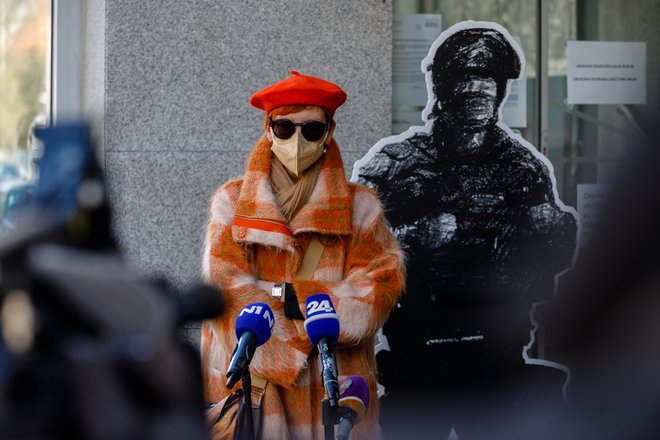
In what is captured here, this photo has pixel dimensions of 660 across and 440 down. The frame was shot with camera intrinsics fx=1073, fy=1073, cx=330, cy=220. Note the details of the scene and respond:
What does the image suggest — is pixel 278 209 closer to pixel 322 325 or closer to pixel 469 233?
pixel 322 325

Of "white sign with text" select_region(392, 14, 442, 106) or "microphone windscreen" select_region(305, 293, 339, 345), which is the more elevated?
"white sign with text" select_region(392, 14, 442, 106)

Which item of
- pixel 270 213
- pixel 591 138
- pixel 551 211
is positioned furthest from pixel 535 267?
pixel 270 213

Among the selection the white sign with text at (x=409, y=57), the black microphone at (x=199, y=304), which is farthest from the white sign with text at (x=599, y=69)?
the black microphone at (x=199, y=304)

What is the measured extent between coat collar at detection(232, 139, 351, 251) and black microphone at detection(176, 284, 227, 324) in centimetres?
288

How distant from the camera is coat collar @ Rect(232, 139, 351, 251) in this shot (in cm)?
418

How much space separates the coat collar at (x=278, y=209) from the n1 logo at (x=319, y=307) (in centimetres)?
83

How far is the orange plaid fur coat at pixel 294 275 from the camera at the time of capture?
13.4 ft

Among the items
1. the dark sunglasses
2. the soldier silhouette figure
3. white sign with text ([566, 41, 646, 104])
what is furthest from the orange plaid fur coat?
white sign with text ([566, 41, 646, 104])

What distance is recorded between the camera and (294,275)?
4191mm

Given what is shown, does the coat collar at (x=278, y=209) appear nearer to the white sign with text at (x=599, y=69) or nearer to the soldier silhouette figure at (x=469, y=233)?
the soldier silhouette figure at (x=469, y=233)

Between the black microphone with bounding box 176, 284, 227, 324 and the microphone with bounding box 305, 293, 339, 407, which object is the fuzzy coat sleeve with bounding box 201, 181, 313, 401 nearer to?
the microphone with bounding box 305, 293, 339, 407

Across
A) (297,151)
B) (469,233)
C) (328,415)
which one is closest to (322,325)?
Result: (328,415)

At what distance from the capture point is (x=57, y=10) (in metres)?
6.14

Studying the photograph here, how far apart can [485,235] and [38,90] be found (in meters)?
2.75
